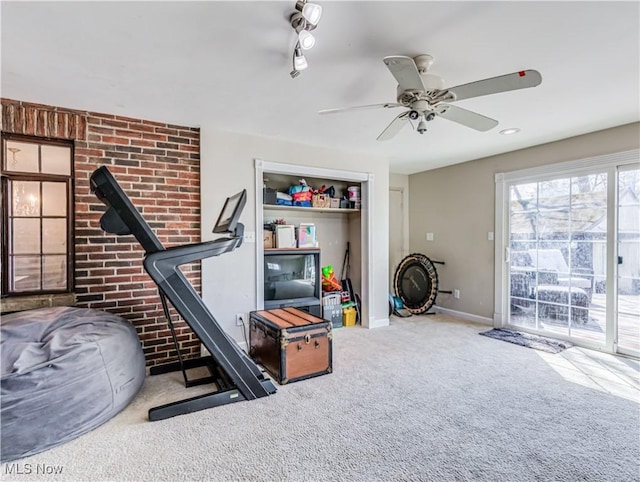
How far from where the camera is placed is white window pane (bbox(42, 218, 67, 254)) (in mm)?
2846

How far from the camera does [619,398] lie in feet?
8.22

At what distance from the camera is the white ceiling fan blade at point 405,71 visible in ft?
5.48

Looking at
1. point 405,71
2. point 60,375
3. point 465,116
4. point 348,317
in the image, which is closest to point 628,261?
point 465,116

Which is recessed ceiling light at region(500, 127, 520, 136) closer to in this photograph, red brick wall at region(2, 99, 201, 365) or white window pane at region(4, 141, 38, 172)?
red brick wall at region(2, 99, 201, 365)

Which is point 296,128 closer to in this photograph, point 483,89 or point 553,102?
point 483,89

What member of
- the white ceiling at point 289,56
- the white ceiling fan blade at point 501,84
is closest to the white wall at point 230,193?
the white ceiling at point 289,56

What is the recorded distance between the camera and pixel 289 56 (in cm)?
206

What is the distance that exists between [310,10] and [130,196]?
7.94 feet

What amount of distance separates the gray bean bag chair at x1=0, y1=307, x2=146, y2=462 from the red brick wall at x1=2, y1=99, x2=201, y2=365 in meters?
0.51

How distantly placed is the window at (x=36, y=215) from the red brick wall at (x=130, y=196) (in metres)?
0.10

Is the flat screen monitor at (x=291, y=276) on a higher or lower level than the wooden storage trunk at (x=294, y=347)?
higher

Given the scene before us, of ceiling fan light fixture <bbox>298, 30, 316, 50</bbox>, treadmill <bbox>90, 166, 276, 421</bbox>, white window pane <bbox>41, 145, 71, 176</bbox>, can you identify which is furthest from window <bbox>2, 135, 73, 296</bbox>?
ceiling fan light fixture <bbox>298, 30, 316, 50</bbox>

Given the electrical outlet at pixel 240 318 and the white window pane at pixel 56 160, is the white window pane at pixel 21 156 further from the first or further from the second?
the electrical outlet at pixel 240 318

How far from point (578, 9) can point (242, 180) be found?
2.90 m
